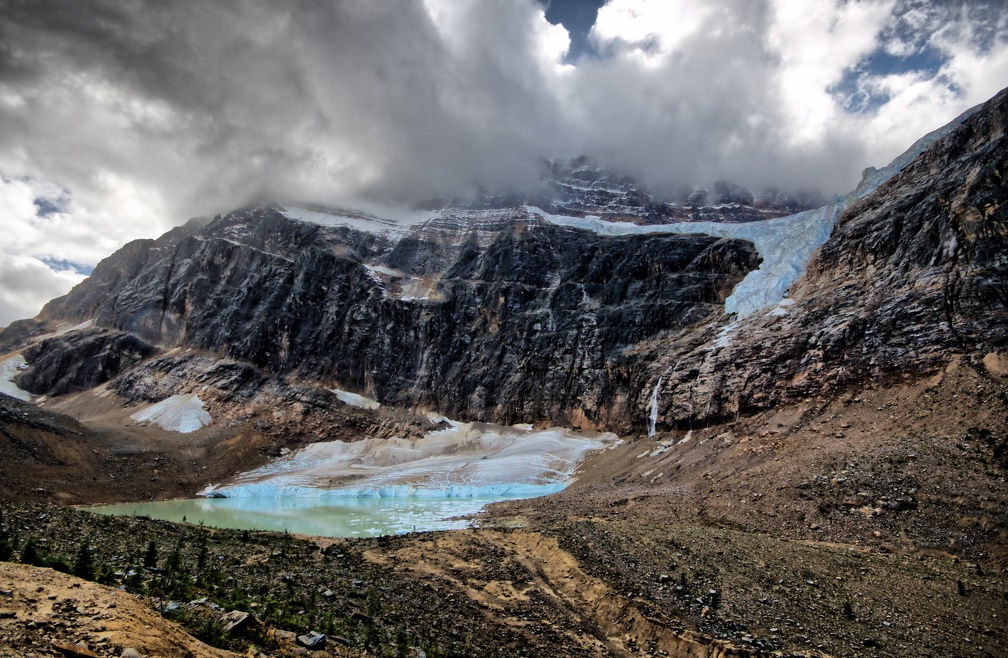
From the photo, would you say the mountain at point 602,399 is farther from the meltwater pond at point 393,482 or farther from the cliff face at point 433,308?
the meltwater pond at point 393,482

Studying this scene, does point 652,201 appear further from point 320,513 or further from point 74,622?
point 74,622

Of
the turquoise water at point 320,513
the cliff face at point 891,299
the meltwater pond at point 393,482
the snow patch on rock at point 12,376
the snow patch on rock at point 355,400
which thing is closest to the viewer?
the turquoise water at point 320,513

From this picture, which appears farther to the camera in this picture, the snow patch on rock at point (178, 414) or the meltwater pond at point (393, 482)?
the snow patch on rock at point (178, 414)

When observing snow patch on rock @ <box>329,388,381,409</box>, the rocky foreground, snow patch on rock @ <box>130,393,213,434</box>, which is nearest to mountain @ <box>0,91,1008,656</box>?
the rocky foreground

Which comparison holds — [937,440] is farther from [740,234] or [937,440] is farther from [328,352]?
[328,352]

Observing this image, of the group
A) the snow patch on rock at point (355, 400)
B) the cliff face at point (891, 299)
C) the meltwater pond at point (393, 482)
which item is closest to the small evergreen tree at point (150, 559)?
the meltwater pond at point (393, 482)

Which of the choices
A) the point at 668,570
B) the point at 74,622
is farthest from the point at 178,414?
the point at 74,622

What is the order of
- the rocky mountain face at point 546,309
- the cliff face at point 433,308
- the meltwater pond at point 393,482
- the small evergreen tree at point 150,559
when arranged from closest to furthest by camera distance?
the small evergreen tree at point 150,559, the rocky mountain face at point 546,309, the meltwater pond at point 393,482, the cliff face at point 433,308
